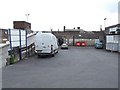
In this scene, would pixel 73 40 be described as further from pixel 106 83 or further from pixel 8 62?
pixel 106 83

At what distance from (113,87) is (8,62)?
1173cm

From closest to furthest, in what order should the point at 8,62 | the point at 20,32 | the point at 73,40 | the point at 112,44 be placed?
the point at 8,62 → the point at 20,32 → the point at 112,44 → the point at 73,40

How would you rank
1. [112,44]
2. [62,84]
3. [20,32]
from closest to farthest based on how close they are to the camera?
[62,84]
[20,32]
[112,44]

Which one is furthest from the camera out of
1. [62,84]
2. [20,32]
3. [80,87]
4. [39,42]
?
[39,42]

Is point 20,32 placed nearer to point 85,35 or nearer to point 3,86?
point 3,86

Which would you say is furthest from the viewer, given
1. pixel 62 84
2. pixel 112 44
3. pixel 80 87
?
pixel 112 44

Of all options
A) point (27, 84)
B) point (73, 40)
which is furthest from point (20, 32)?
point (73, 40)

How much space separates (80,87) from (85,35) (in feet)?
176

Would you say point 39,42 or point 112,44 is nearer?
point 39,42

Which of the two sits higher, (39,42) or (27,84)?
(39,42)

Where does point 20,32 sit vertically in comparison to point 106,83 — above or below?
above

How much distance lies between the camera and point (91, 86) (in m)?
10.3

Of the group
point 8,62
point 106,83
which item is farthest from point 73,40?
point 106,83

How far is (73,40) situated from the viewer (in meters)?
62.1
